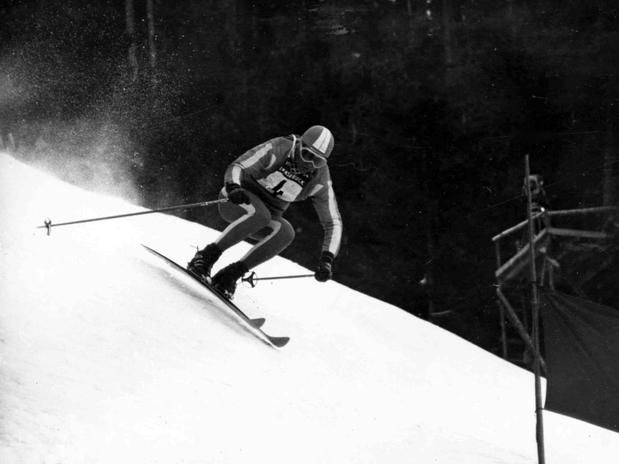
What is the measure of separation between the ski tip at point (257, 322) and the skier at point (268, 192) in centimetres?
21

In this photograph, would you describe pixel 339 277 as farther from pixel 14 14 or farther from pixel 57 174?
pixel 14 14

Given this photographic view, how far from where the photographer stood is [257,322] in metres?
4.50

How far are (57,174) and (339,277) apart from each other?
7.38 metres

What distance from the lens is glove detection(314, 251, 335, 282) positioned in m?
4.44

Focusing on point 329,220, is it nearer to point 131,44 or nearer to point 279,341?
point 279,341

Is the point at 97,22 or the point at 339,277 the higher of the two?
the point at 97,22

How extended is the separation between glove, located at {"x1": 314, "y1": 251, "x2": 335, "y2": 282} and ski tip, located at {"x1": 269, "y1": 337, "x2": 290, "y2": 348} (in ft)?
1.29

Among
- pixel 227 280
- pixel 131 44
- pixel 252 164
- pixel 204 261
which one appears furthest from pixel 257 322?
pixel 131 44

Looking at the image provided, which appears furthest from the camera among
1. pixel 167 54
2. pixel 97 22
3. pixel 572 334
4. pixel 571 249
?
pixel 571 249

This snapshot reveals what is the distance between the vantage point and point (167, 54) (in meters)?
7.89

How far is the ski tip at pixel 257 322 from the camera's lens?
438 cm

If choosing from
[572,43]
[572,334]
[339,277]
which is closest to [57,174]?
[572,334]

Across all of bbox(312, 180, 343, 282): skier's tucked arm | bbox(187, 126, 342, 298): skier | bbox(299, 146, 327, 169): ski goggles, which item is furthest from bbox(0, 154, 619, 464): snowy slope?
bbox(299, 146, 327, 169): ski goggles

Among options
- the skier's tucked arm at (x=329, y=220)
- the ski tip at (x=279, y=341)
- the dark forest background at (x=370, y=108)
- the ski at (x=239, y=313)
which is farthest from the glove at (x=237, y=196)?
the dark forest background at (x=370, y=108)
